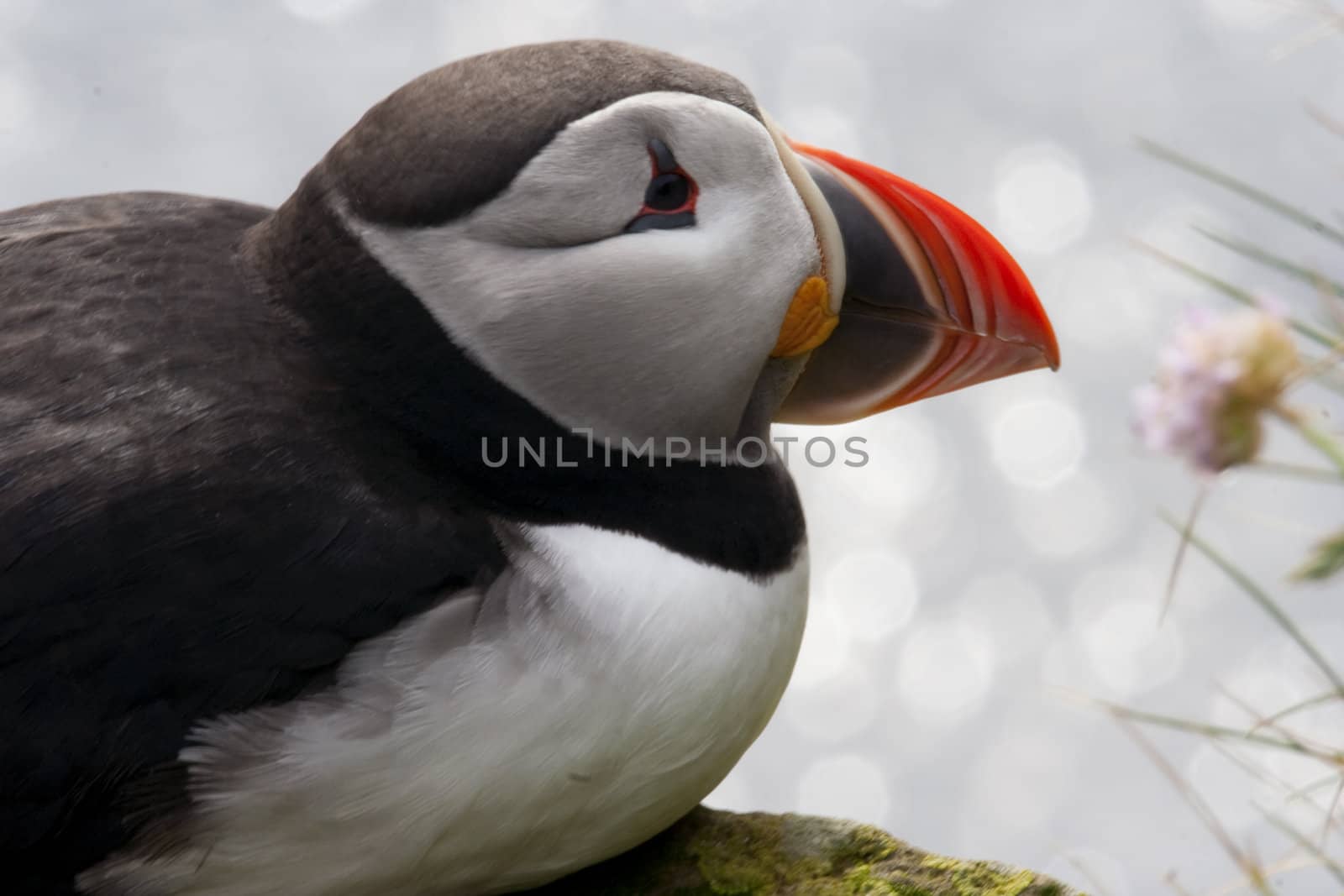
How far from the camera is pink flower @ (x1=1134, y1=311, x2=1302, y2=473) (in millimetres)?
1100

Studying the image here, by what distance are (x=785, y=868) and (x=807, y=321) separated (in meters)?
0.80

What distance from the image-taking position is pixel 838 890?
2.20 meters

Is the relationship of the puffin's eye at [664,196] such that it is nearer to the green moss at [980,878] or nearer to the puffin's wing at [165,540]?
the puffin's wing at [165,540]

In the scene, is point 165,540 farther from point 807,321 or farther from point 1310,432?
point 1310,432

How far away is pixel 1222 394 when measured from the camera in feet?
3.63

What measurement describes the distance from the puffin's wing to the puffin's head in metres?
0.20

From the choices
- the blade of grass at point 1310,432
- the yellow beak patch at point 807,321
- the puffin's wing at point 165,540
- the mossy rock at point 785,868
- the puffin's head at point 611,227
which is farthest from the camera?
the mossy rock at point 785,868

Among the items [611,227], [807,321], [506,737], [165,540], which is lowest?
[506,737]

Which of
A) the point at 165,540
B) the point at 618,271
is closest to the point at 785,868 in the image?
the point at 618,271

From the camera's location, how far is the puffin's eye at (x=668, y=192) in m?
1.85

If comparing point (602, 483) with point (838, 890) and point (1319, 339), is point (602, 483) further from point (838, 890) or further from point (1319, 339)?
point (1319, 339)

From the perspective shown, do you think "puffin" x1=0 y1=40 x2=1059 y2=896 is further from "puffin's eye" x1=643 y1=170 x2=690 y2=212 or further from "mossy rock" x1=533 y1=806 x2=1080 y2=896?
"mossy rock" x1=533 y1=806 x2=1080 y2=896

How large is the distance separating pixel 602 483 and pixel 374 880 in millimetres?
539

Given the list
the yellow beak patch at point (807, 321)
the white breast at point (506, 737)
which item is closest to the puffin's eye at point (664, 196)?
the yellow beak patch at point (807, 321)
